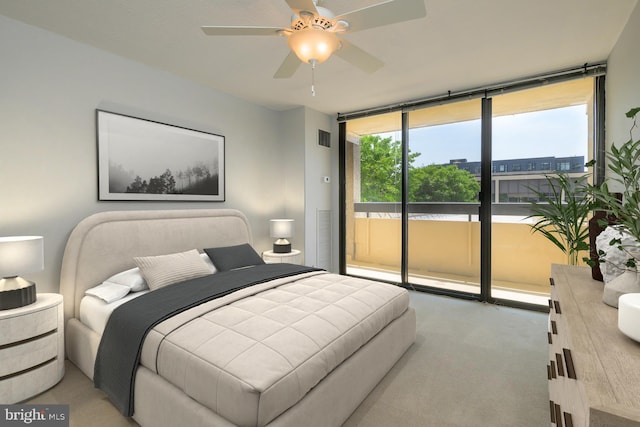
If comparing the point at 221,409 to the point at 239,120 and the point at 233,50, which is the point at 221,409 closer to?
the point at 233,50

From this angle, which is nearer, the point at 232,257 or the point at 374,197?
the point at 232,257

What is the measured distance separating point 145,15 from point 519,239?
4355 millimetres

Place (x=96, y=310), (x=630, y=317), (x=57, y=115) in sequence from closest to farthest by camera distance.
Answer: (x=630, y=317) → (x=96, y=310) → (x=57, y=115)

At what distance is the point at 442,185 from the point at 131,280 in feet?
12.3

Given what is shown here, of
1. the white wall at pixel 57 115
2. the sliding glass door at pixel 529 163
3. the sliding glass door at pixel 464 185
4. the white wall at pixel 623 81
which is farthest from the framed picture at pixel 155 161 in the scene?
the white wall at pixel 623 81

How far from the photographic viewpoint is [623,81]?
2514mm

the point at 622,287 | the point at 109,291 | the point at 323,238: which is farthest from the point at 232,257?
the point at 622,287

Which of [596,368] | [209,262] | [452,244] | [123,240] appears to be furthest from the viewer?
[452,244]

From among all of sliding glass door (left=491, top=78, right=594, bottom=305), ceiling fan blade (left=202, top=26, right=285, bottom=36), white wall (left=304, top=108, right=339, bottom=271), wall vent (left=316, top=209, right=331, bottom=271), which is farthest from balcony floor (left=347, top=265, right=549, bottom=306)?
ceiling fan blade (left=202, top=26, right=285, bottom=36)

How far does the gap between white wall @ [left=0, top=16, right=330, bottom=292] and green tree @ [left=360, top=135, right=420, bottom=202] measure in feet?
8.23

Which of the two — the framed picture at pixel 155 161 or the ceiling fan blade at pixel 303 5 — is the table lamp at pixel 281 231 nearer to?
the framed picture at pixel 155 161

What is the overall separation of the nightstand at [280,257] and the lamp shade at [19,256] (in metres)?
2.41

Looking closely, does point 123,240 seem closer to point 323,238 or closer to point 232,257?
point 232,257

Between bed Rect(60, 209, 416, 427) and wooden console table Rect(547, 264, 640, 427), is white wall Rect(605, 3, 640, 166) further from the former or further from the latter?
bed Rect(60, 209, 416, 427)
